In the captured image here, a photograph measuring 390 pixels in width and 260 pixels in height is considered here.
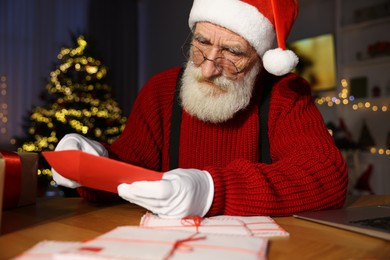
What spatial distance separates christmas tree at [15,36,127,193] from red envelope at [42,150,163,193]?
2867 mm

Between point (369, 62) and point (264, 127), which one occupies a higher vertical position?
point (369, 62)

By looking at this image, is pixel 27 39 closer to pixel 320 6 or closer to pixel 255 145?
pixel 320 6

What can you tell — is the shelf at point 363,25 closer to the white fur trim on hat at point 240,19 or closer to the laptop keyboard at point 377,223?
the white fur trim on hat at point 240,19

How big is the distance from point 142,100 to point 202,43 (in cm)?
36

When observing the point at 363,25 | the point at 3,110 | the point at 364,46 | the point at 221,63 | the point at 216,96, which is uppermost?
the point at 363,25

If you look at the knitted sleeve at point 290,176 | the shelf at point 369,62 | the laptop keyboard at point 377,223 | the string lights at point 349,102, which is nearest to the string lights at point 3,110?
the string lights at point 349,102

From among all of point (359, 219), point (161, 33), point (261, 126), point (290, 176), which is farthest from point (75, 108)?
point (359, 219)

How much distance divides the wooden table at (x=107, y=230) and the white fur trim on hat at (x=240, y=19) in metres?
0.60

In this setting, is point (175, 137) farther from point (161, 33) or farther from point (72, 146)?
point (161, 33)

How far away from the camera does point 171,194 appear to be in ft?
2.59

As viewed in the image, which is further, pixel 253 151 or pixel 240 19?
pixel 253 151

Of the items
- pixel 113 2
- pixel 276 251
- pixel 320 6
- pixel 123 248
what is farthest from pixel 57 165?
pixel 113 2

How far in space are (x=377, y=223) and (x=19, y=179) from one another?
2.53ft

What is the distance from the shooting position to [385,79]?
3691 mm
